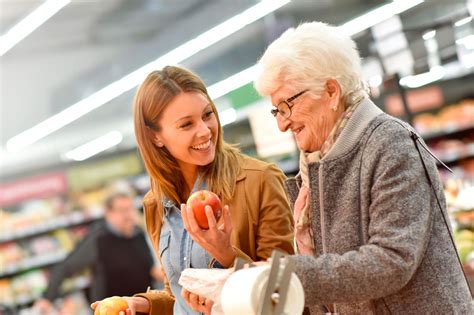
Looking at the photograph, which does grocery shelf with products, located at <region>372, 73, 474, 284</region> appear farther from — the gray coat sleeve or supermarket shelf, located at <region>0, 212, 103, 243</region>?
the gray coat sleeve

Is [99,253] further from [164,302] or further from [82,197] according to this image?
[164,302]

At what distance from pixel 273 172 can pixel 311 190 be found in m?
0.45

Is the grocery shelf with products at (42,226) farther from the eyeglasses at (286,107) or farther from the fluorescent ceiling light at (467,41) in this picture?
the eyeglasses at (286,107)

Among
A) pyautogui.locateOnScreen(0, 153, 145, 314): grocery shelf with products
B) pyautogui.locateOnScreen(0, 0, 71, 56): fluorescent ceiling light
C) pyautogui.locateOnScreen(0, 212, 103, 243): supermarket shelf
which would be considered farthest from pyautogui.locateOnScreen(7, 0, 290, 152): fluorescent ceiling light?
pyautogui.locateOnScreen(0, 212, 103, 243): supermarket shelf

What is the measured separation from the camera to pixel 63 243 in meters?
9.82

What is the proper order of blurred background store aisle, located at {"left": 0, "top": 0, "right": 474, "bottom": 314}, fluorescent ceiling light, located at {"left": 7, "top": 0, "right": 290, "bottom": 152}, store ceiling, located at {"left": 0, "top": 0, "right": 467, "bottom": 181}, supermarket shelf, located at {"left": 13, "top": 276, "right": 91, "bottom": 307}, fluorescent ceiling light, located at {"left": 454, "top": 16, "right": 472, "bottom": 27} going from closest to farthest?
1. fluorescent ceiling light, located at {"left": 454, "top": 16, "right": 472, "bottom": 27}
2. blurred background store aisle, located at {"left": 0, "top": 0, "right": 474, "bottom": 314}
3. supermarket shelf, located at {"left": 13, "top": 276, "right": 91, "bottom": 307}
4. fluorescent ceiling light, located at {"left": 7, "top": 0, "right": 290, "bottom": 152}
5. store ceiling, located at {"left": 0, "top": 0, "right": 467, "bottom": 181}

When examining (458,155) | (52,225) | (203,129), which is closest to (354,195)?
(203,129)

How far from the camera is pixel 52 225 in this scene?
9812 millimetres

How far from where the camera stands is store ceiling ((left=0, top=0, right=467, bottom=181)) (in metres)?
12.1

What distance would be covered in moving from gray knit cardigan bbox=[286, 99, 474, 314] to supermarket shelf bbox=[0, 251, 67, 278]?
811cm

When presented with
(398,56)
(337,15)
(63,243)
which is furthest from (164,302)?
(337,15)

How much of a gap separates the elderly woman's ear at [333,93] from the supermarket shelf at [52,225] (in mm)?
8080

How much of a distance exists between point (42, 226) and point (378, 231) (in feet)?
27.6

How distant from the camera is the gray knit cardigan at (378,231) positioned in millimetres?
1827
